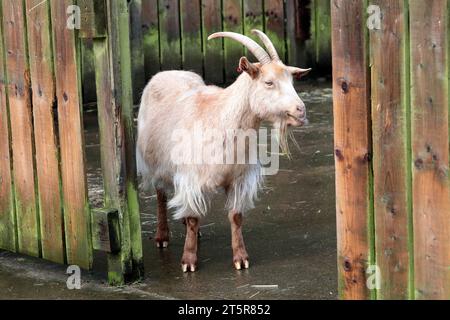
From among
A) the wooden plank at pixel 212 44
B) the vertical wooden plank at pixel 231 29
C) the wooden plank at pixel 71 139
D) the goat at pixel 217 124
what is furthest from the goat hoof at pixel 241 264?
the vertical wooden plank at pixel 231 29

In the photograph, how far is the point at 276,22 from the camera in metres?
13.0

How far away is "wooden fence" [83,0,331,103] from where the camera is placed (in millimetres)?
12078

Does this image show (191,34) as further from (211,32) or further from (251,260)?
(251,260)

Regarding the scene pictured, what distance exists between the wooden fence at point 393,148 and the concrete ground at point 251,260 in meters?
1.04

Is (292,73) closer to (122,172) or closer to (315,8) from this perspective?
(122,172)

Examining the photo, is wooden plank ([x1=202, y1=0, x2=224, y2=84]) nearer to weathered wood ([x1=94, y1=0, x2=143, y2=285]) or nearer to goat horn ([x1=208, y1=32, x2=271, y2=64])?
goat horn ([x1=208, y1=32, x2=271, y2=64])

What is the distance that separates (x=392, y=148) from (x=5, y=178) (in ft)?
9.84

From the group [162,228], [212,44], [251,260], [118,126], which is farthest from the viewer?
[212,44]

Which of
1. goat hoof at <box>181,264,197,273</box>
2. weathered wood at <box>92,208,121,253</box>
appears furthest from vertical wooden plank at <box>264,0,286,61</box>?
weathered wood at <box>92,208,121,253</box>

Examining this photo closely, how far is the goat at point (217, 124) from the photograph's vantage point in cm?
625

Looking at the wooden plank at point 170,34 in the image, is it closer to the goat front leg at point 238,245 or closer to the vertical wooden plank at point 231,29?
the vertical wooden plank at point 231,29

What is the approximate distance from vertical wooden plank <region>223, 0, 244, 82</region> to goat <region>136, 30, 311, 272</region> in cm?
563

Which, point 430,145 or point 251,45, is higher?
point 251,45

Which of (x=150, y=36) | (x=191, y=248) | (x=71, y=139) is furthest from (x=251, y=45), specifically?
(x=150, y=36)
